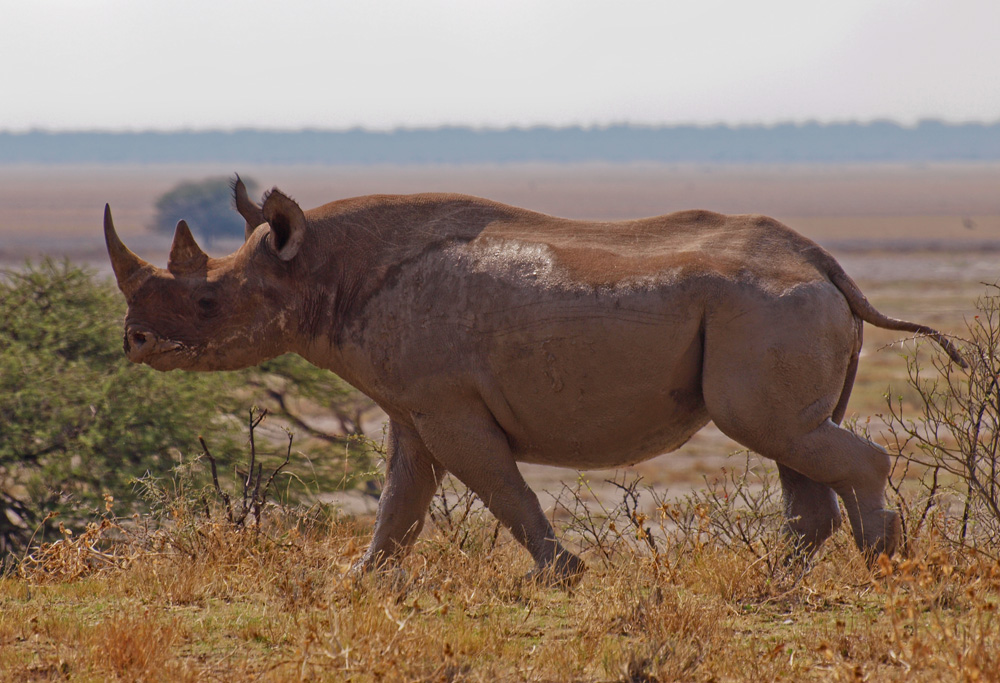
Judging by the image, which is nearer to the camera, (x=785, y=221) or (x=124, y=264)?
(x=124, y=264)

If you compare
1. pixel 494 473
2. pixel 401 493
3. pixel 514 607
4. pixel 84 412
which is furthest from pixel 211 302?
pixel 84 412

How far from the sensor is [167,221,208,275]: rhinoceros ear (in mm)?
6074

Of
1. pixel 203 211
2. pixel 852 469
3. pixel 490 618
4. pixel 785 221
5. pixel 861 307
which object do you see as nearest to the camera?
pixel 490 618

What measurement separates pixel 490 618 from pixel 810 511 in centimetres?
200

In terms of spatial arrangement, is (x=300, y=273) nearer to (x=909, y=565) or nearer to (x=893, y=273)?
(x=909, y=565)

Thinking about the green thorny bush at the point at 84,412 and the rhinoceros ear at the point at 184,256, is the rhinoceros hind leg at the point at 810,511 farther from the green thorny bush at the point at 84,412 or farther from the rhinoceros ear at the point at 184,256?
the green thorny bush at the point at 84,412

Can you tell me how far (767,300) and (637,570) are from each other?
1448mm

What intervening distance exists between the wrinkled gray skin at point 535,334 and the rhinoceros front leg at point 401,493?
0.04 feet

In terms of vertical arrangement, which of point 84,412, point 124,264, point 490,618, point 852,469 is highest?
point 124,264

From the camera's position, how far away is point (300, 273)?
6047mm

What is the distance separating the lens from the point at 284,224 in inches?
235

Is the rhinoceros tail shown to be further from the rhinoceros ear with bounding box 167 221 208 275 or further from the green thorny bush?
the green thorny bush

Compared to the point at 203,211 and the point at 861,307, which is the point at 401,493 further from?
the point at 203,211

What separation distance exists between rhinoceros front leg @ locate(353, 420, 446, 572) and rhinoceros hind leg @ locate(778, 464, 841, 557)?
1923 mm
